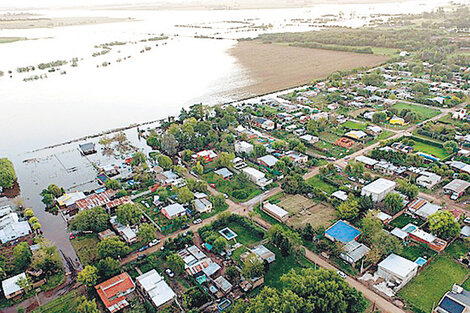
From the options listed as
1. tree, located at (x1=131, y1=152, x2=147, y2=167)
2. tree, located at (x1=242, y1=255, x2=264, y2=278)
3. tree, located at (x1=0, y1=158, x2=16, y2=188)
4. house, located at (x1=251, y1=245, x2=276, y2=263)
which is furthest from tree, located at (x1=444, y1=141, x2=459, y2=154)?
tree, located at (x1=0, y1=158, x2=16, y2=188)

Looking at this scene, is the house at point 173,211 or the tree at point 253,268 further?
the house at point 173,211

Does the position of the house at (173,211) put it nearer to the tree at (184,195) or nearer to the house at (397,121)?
the tree at (184,195)

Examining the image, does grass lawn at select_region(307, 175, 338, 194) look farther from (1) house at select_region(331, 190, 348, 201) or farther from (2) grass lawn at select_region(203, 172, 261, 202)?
(2) grass lawn at select_region(203, 172, 261, 202)

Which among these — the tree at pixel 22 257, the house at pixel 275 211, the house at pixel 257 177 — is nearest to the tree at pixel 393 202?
the house at pixel 275 211

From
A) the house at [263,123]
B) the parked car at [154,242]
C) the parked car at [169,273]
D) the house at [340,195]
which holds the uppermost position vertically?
the house at [263,123]

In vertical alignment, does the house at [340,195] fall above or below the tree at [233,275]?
above

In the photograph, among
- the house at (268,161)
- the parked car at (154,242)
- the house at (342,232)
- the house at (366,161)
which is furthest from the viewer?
the house at (268,161)

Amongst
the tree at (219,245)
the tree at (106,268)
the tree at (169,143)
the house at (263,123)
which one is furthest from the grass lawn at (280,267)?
the house at (263,123)

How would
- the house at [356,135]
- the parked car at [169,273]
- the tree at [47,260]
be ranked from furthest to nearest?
the house at [356,135] → the tree at [47,260] → the parked car at [169,273]
